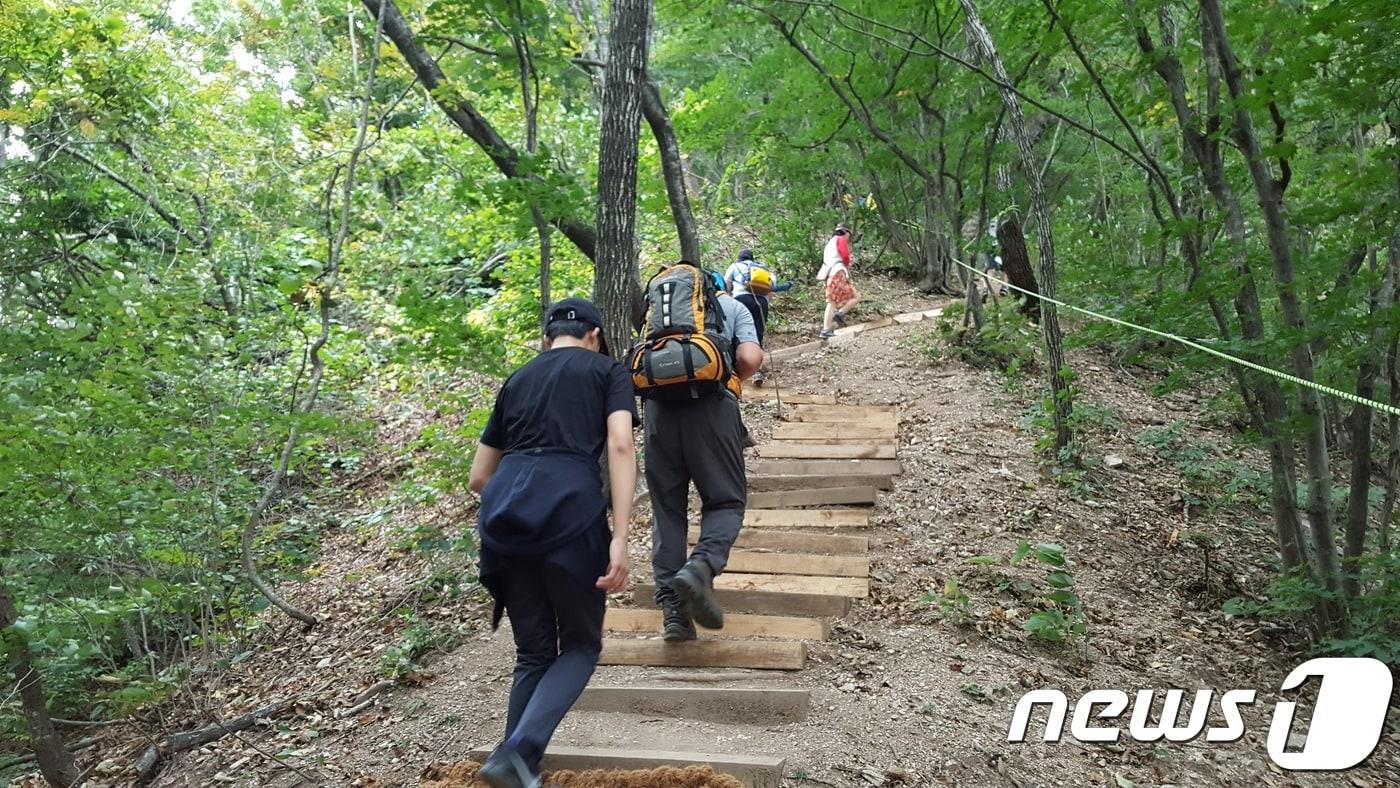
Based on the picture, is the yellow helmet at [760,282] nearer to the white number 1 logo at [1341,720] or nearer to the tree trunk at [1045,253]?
the tree trunk at [1045,253]

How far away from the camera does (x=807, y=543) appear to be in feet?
19.0

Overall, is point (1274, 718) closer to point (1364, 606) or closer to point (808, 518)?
point (1364, 606)

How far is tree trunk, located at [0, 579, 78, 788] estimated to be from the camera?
4777 mm

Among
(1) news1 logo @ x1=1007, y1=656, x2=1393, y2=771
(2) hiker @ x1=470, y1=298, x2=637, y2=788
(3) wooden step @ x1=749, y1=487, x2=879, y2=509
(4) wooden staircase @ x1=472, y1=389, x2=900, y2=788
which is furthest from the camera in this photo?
(3) wooden step @ x1=749, y1=487, x2=879, y2=509

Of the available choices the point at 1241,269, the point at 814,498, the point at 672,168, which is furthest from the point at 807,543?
the point at 672,168

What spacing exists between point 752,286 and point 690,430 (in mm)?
3362

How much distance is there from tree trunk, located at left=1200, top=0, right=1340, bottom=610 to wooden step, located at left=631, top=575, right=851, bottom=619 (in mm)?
2948

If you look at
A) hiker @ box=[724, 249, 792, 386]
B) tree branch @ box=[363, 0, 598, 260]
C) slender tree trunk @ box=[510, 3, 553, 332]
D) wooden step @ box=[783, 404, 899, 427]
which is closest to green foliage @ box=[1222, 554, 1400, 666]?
hiker @ box=[724, 249, 792, 386]

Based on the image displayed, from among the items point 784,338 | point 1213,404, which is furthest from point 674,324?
point 784,338

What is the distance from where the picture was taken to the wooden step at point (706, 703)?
12.1ft

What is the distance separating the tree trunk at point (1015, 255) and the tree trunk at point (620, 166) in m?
5.60

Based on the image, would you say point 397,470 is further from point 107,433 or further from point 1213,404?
point 1213,404

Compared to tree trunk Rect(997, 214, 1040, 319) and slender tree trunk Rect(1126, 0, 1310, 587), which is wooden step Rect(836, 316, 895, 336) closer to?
tree trunk Rect(997, 214, 1040, 319)

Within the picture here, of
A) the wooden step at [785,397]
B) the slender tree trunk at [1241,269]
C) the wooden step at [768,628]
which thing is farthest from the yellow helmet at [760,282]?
the wooden step at [768,628]
